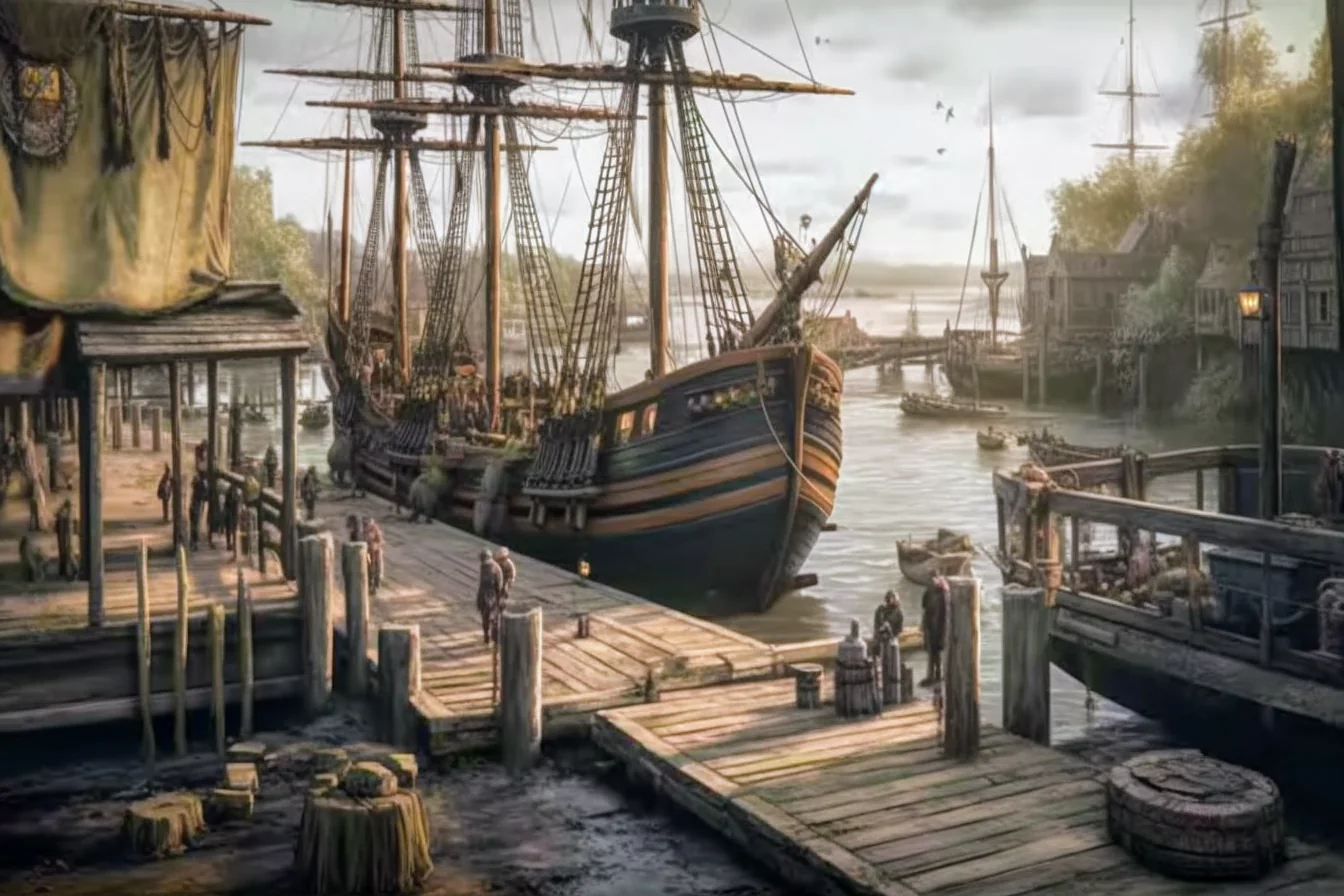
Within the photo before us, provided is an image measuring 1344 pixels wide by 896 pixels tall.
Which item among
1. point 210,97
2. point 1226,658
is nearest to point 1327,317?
point 1226,658

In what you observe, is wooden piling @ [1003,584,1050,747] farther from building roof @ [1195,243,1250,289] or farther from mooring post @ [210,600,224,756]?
building roof @ [1195,243,1250,289]

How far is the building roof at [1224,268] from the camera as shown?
5512 centimetres

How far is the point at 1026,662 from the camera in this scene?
1123 centimetres

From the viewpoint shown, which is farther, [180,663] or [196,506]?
[196,506]

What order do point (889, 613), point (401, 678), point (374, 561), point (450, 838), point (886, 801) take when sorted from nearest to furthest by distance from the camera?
point (886, 801), point (450, 838), point (401, 678), point (889, 613), point (374, 561)

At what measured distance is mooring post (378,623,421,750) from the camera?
41.5 ft

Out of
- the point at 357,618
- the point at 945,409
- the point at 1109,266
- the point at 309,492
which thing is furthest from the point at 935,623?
the point at 1109,266

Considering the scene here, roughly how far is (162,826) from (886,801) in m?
5.74

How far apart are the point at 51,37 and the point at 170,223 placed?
7.64ft

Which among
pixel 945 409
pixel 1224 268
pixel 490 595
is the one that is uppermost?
pixel 1224 268

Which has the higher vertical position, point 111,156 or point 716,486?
point 111,156

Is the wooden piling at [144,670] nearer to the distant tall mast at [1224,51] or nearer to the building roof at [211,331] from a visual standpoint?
the building roof at [211,331]

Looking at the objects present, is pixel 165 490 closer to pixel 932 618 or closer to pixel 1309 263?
pixel 932 618

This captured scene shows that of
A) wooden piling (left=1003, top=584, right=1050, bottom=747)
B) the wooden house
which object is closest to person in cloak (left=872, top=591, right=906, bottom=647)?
wooden piling (left=1003, top=584, right=1050, bottom=747)
